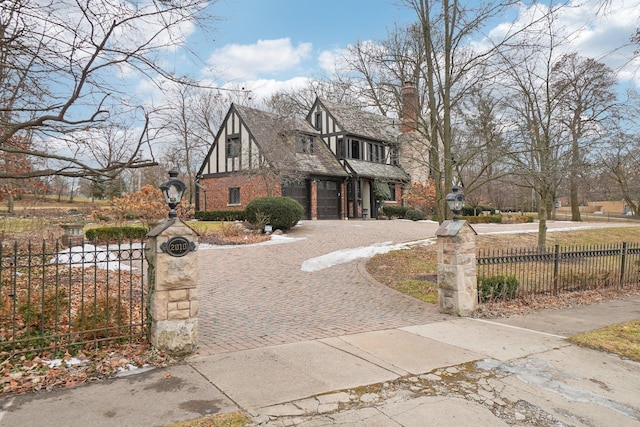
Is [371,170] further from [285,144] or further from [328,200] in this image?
[285,144]

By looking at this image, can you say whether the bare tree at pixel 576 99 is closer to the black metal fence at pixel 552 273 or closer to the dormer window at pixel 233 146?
the black metal fence at pixel 552 273

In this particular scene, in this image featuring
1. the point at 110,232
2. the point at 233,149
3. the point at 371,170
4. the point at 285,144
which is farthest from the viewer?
the point at 371,170

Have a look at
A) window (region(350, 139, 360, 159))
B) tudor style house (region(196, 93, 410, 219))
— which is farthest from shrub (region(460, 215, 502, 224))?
window (region(350, 139, 360, 159))

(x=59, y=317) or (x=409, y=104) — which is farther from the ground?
(x=409, y=104)

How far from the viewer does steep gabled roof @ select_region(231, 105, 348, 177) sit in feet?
81.5

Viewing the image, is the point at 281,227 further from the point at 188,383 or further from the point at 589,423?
the point at 589,423

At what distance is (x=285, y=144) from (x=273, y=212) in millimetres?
8974

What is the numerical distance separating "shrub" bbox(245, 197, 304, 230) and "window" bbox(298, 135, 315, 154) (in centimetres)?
988

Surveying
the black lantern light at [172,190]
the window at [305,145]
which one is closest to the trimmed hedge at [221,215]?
the window at [305,145]

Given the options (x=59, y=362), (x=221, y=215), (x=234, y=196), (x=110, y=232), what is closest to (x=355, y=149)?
(x=234, y=196)

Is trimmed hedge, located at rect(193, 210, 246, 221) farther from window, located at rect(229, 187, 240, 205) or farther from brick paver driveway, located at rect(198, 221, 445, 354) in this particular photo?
brick paver driveway, located at rect(198, 221, 445, 354)

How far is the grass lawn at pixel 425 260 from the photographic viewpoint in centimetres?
997

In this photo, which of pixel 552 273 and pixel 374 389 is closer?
pixel 374 389

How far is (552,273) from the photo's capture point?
10430 mm
